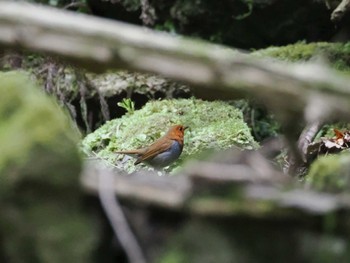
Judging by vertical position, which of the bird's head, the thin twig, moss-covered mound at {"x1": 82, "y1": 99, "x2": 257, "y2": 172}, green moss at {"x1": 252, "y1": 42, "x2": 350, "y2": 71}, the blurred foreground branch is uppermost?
the blurred foreground branch

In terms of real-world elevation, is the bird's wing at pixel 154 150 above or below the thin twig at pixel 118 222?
below

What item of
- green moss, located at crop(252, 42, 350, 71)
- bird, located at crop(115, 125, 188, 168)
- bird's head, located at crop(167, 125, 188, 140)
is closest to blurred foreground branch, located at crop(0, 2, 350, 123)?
bird, located at crop(115, 125, 188, 168)

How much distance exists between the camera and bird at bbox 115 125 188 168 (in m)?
6.15

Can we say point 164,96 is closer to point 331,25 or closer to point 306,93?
point 331,25

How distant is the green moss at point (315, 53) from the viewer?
24.1 ft

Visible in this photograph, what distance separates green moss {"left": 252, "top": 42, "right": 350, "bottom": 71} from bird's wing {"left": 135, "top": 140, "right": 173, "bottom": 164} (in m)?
1.43

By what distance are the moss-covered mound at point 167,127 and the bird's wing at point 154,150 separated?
104 millimetres

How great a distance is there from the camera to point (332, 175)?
2.14m

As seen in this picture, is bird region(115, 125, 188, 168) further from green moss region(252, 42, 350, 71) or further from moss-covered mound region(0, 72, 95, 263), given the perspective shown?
moss-covered mound region(0, 72, 95, 263)

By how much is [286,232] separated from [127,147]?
4.57 m

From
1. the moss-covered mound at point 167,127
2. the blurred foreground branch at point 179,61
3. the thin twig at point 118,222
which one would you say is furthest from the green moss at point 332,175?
the moss-covered mound at point 167,127

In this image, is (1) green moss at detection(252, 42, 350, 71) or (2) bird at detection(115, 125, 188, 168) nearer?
(2) bird at detection(115, 125, 188, 168)

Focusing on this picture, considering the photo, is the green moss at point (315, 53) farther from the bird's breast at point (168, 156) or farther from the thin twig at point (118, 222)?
the thin twig at point (118, 222)

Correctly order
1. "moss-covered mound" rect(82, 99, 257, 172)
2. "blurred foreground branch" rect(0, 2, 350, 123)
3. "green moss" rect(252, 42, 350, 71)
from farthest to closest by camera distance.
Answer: "green moss" rect(252, 42, 350, 71) < "moss-covered mound" rect(82, 99, 257, 172) < "blurred foreground branch" rect(0, 2, 350, 123)
